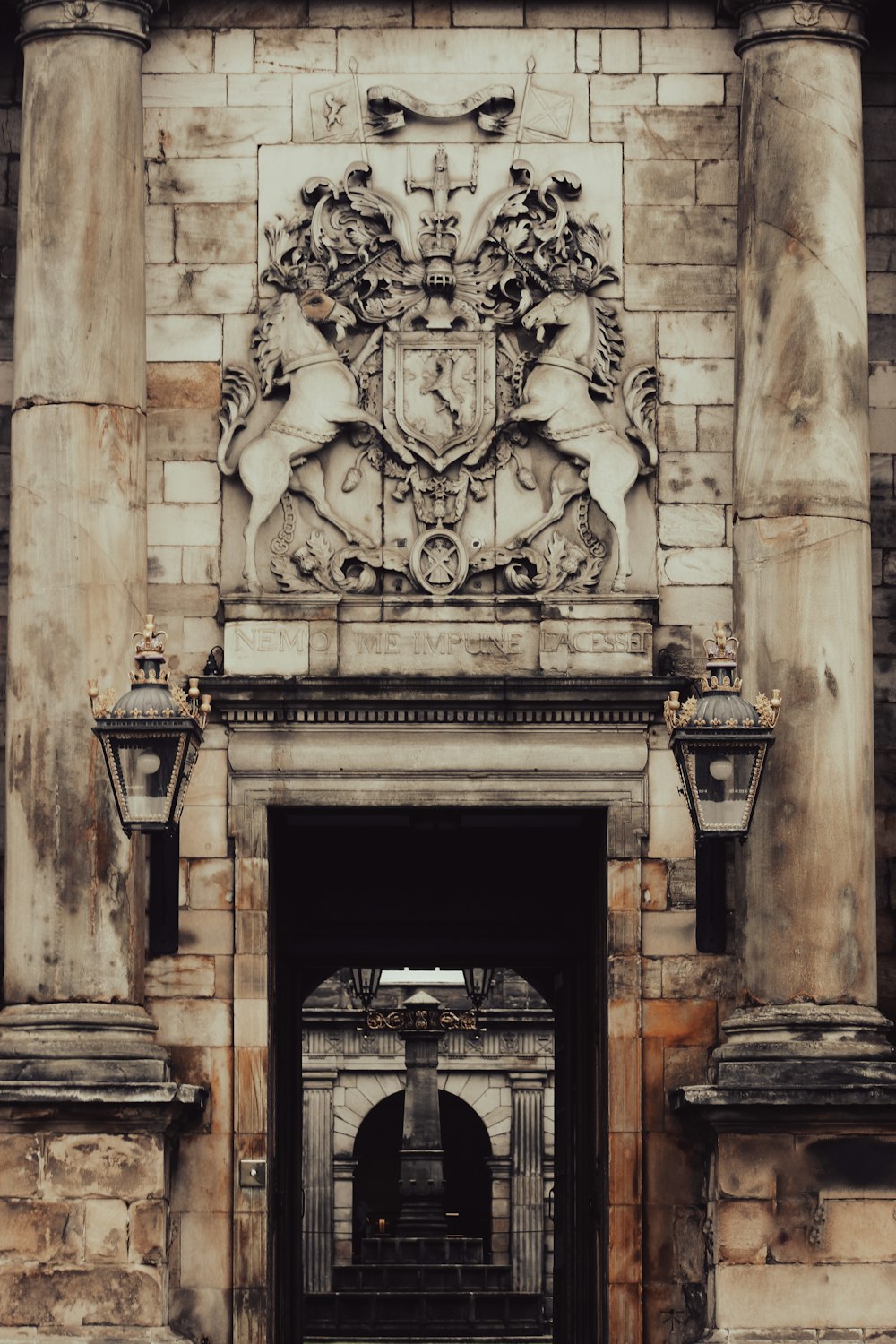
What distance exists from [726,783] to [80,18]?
17.8 ft

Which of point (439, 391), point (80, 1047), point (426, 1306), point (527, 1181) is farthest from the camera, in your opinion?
point (527, 1181)

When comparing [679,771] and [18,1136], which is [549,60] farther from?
[18,1136]

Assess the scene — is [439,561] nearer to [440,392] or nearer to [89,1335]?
[440,392]

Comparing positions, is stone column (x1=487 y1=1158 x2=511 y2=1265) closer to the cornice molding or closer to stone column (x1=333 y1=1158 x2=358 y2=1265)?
stone column (x1=333 y1=1158 x2=358 y2=1265)

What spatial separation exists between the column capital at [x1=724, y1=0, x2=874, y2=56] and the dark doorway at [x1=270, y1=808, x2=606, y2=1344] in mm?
4326

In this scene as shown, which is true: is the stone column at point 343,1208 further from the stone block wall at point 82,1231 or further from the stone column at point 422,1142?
the stone block wall at point 82,1231

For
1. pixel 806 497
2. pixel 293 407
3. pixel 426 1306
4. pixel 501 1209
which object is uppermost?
pixel 293 407

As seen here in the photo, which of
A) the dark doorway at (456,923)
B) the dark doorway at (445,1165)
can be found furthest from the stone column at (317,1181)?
the dark doorway at (456,923)

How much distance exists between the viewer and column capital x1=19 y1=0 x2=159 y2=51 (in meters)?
16.8

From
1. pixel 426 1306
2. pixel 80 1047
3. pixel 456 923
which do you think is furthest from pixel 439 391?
pixel 426 1306

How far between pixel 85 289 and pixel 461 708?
2.98 meters

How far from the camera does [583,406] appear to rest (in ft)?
55.6

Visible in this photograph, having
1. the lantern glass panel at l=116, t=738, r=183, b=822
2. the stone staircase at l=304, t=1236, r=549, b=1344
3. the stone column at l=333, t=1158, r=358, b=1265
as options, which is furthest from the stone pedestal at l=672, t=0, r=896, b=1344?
the stone column at l=333, t=1158, r=358, b=1265

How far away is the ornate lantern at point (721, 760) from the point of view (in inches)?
601
